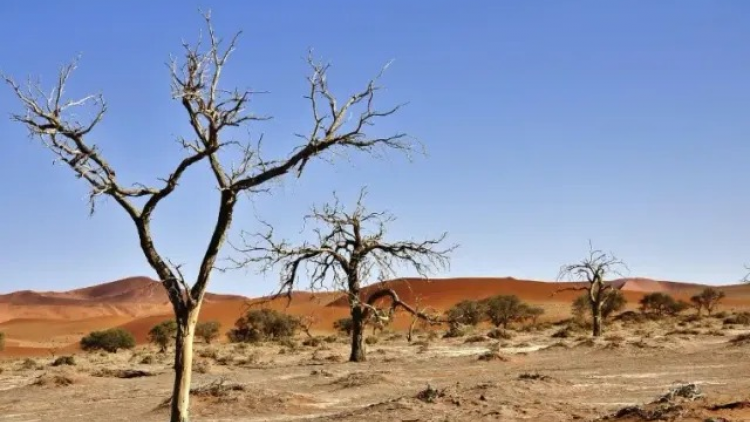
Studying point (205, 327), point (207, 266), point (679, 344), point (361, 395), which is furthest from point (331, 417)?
point (205, 327)

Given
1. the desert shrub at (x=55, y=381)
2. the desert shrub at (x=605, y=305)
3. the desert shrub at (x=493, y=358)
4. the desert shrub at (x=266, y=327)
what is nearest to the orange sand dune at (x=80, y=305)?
the desert shrub at (x=266, y=327)

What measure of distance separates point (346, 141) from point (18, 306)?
523 feet

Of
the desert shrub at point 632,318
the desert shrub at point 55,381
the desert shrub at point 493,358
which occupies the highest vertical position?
the desert shrub at point 632,318

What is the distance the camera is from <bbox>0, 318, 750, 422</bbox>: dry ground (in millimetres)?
16641

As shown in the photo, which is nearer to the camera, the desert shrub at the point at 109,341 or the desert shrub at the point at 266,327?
the desert shrub at the point at 109,341

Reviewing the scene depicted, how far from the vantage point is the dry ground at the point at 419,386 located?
1664 centimetres

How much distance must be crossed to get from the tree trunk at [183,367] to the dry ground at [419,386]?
5883mm

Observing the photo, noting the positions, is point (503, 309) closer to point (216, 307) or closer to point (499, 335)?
point (499, 335)

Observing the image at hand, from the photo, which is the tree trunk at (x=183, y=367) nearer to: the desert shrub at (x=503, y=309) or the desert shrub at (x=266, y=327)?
the desert shrub at (x=266, y=327)

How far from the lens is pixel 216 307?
11281 centimetres

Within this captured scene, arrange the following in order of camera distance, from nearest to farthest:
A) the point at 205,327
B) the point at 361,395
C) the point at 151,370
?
the point at 361,395 → the point at 151,370 → the point at 205,327

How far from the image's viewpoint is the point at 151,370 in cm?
3338

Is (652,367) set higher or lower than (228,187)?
lower

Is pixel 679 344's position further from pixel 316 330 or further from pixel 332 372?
pixel 316 330
